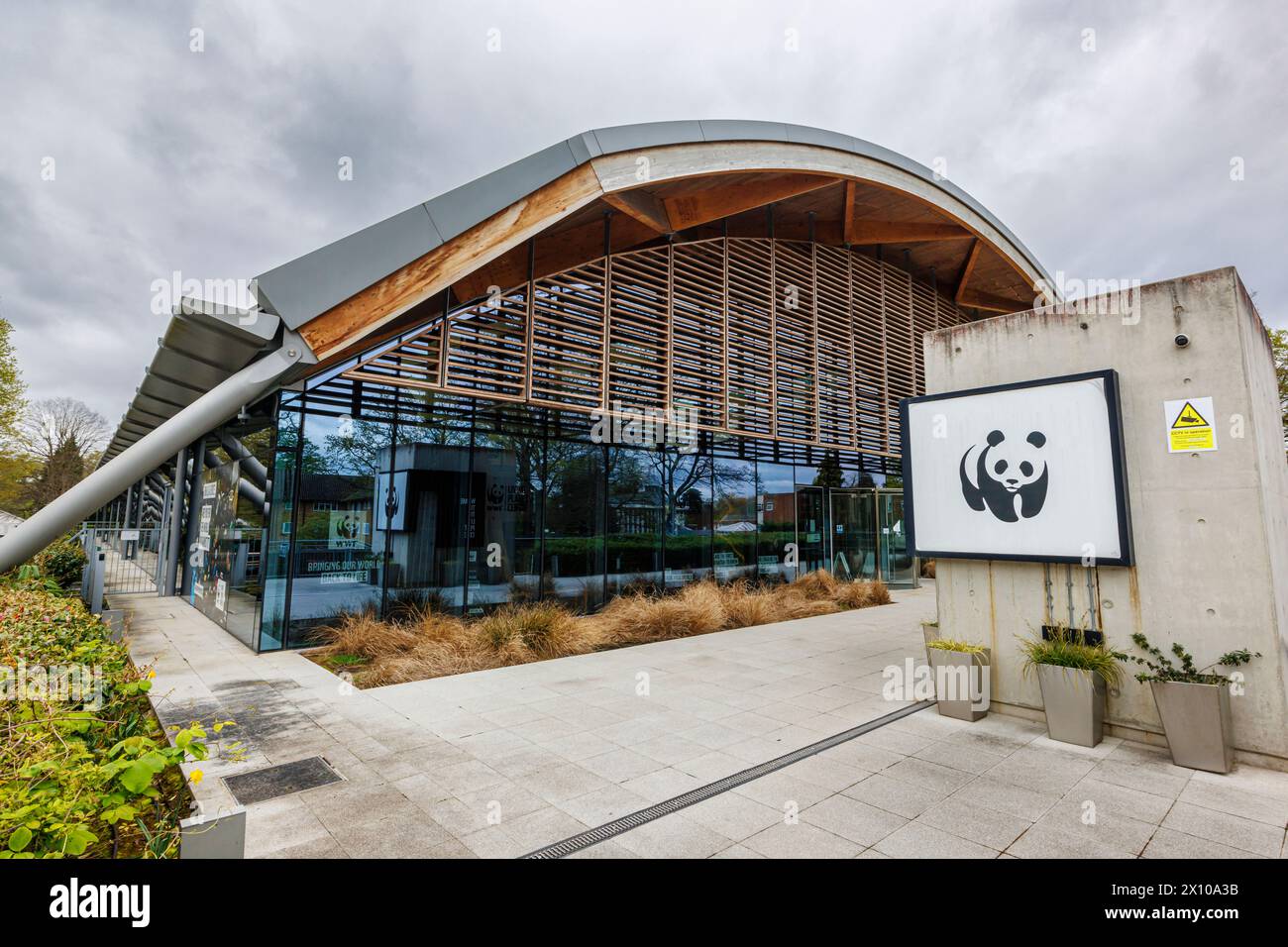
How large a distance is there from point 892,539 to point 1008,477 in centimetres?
1278

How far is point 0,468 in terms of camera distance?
26781mm

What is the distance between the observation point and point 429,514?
10.1 m

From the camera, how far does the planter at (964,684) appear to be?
5801mm

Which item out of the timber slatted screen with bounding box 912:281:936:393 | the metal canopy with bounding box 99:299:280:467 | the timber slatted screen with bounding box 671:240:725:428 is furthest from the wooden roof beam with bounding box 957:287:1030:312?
the metal canopy with bounding box 99:299:280:467

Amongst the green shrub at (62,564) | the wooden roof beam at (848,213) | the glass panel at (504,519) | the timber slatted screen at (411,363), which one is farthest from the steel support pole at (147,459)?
the wooden roof beam at (848,213)

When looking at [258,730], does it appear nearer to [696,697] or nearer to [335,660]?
[335,660]

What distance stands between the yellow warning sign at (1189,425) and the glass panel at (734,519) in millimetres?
9456

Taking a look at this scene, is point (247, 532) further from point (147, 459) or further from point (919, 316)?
point (919, 316)

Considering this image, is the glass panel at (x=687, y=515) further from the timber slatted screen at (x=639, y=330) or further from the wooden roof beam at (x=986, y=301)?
the wooden roof beam at (x=986, y=301)

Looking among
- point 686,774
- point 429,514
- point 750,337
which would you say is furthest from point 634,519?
point 686,774

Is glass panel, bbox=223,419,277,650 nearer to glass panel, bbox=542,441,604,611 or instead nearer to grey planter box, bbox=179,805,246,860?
glass panel, bbox=542,441,604,611

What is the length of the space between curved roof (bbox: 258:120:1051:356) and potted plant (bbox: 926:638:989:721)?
776 cm
